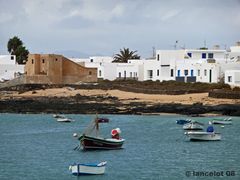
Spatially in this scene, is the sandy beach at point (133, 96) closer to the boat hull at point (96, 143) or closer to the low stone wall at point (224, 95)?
the low stone wall at point (224, 95)

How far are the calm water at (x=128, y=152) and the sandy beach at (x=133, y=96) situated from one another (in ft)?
27.4

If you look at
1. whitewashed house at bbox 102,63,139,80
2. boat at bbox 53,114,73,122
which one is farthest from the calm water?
whitewashed house at bbox 102,63,139,80

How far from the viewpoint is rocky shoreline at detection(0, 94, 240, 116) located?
85.9 metres

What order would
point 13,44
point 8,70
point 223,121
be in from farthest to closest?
point 13,44 < point 8,70 < point 223,121

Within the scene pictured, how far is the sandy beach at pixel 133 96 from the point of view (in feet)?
297

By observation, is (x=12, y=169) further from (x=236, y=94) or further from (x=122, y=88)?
(x=122, y=88)

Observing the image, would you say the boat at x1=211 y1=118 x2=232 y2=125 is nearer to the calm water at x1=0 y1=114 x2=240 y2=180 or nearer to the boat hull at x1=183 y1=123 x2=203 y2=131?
the calm water at x1=0 y1=114 x2=240 y2=180

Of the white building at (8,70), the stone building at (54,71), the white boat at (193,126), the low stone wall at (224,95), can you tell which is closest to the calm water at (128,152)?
the white boat at (193,126)

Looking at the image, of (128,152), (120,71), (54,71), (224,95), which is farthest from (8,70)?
(128,152)

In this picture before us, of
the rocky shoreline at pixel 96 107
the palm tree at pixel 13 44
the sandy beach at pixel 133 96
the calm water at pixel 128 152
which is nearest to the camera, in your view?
the calm water at pixel 128 152

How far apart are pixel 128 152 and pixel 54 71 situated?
198 feet

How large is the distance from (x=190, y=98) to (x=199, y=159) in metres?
39.0

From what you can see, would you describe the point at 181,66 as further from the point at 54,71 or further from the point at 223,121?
the point at 223,121

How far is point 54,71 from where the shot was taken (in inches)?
4550
